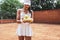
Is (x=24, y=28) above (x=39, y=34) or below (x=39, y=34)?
above

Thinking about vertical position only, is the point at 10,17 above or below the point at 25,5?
below

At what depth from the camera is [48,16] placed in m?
14.7

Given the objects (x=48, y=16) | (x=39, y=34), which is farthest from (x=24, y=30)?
(x=48, y=16)

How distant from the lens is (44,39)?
5.49 meters

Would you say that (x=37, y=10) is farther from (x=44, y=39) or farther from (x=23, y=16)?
(x=23, y=16)

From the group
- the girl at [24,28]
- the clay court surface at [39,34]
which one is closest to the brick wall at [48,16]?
the clay court surface at [39,34]

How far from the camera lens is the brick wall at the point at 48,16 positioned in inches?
541

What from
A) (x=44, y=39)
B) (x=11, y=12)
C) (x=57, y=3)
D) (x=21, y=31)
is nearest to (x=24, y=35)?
(x=21, y=31)

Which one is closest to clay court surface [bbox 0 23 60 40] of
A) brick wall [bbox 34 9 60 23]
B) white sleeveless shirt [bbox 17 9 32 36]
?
white sleeveless shirt [bbox 17 9 32 36]

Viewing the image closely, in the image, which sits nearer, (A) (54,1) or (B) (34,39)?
(B) (34,39)

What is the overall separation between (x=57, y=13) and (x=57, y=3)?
4.90 feet

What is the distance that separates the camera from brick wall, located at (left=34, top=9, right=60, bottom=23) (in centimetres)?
1374

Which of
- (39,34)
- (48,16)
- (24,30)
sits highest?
(24,30)

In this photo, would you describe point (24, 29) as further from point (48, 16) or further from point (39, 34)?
point (48, 16)
